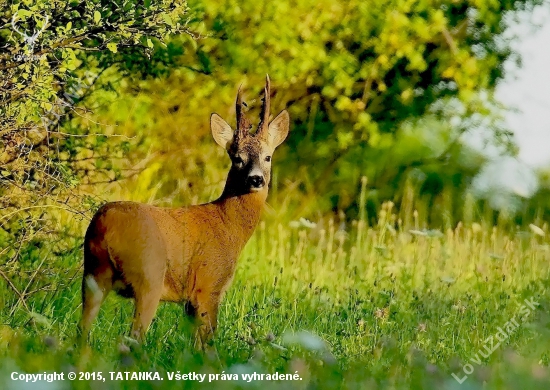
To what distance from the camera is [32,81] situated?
5.39m

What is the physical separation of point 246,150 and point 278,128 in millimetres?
359

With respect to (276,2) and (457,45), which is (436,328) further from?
(457,45)

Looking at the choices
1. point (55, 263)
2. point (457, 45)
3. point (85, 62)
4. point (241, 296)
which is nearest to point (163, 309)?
point (241, 296)

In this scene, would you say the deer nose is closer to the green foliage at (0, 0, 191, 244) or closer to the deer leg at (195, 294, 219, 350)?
the deer leg at (195, 294, 219, 350)

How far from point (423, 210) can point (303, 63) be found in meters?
3.41

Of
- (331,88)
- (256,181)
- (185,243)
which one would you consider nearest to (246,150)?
(256,181)

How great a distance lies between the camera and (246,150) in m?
5.23

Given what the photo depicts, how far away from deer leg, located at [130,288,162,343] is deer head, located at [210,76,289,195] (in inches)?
35.6

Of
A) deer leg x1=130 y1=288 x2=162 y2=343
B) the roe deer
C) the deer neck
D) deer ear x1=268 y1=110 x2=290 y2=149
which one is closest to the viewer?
deer leg x1=130 y1=288 x2=162 y2=343

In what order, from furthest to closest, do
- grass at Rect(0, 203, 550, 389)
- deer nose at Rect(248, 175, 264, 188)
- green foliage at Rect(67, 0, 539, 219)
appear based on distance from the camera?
green foliage at Rect(67, 0, 539, 219)
deer nose at Rect(248, 175, 264, 188)
grass at Rect(0, 203, 550, 389)

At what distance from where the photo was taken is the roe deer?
4641 mm

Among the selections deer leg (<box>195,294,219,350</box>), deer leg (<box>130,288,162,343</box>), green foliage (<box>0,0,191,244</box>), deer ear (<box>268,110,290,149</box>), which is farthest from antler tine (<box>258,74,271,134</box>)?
deer leg (<box>130,288,162,343</box>)

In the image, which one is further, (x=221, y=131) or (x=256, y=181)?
(x=221, y=131)

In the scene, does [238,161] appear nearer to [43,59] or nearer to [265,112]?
[265,112]
